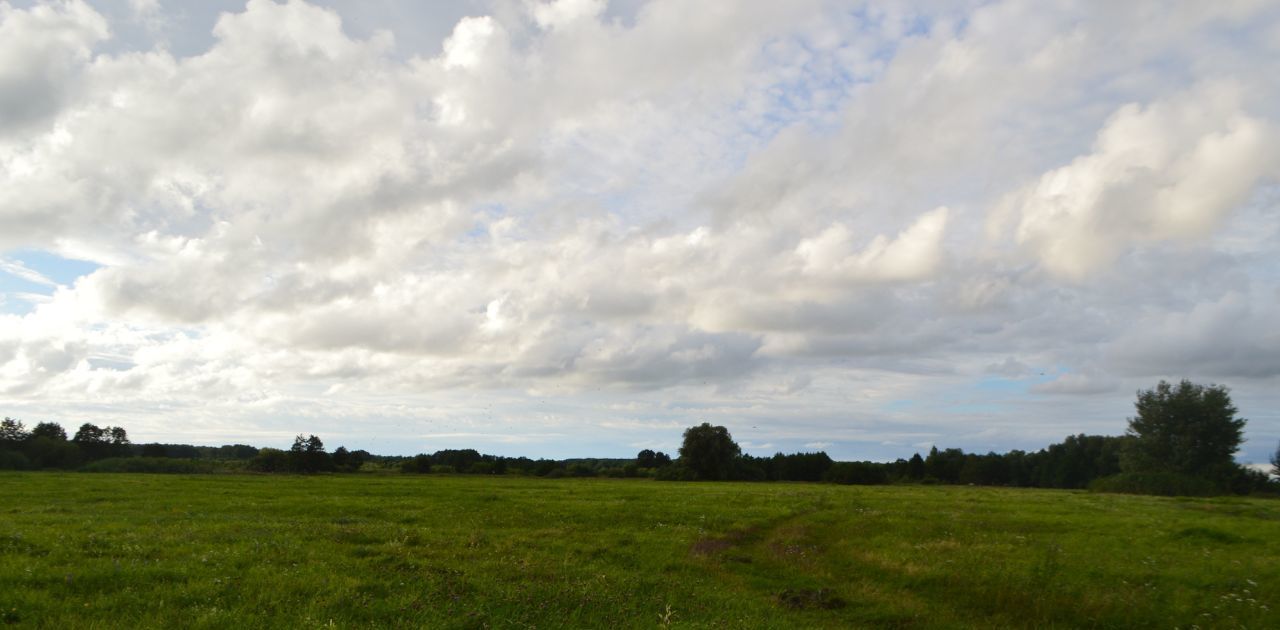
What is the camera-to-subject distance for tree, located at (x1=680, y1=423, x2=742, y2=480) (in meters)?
118

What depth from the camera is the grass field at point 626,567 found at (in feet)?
45.9

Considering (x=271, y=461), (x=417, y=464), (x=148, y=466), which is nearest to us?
(x=148, y=466)

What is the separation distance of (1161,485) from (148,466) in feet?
444

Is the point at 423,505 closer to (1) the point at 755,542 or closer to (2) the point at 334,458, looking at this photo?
(1) the point at 755,542

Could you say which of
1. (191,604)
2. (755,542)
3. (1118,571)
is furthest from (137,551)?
(1118,571)

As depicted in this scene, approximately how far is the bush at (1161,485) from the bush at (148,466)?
119 metres

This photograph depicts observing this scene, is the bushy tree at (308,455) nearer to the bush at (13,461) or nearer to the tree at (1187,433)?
the bush at (13,461)

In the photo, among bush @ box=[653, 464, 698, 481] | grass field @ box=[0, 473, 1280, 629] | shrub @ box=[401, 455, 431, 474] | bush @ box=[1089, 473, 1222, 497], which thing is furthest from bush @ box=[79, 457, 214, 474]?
bush @ box=[1089, 473, 1222, 497]

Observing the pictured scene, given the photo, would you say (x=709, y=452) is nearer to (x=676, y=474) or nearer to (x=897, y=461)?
(x=676, y=474)

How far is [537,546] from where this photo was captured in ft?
78.7

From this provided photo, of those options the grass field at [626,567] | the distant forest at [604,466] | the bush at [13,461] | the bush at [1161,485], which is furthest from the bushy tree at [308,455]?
the bush at [1161,485]

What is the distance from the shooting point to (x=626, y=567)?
69.6 feet

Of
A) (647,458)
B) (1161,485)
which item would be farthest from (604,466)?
(1161,485)

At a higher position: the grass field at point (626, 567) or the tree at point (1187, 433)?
the tree at point (1187, 433)
